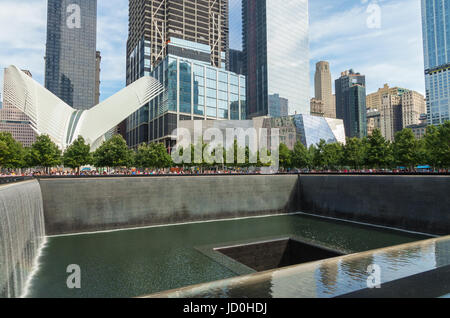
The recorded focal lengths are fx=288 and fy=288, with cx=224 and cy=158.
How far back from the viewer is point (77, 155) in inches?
1821

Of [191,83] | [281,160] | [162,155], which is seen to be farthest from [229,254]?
[191,83]

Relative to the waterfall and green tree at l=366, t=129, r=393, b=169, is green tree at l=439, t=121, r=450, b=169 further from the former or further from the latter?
the waterfall

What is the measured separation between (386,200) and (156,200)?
Answer: 1746cm

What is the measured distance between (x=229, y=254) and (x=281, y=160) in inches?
1824

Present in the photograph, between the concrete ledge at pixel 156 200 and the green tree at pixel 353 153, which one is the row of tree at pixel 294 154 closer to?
the green tree at pixel 353 153

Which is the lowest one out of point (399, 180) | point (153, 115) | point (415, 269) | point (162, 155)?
point (415, 269)

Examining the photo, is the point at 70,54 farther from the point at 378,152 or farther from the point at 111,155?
the point at 378,152

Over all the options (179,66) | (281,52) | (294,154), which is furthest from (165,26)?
(294,154)

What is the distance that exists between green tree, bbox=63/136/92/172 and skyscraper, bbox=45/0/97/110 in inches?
5267

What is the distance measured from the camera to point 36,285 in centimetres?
1052

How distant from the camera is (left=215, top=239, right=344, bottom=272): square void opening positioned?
591 inches

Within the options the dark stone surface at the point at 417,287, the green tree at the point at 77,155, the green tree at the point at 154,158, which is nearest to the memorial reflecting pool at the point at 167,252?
the dark stone surface at the point at 417,287

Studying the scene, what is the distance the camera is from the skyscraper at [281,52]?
125m
